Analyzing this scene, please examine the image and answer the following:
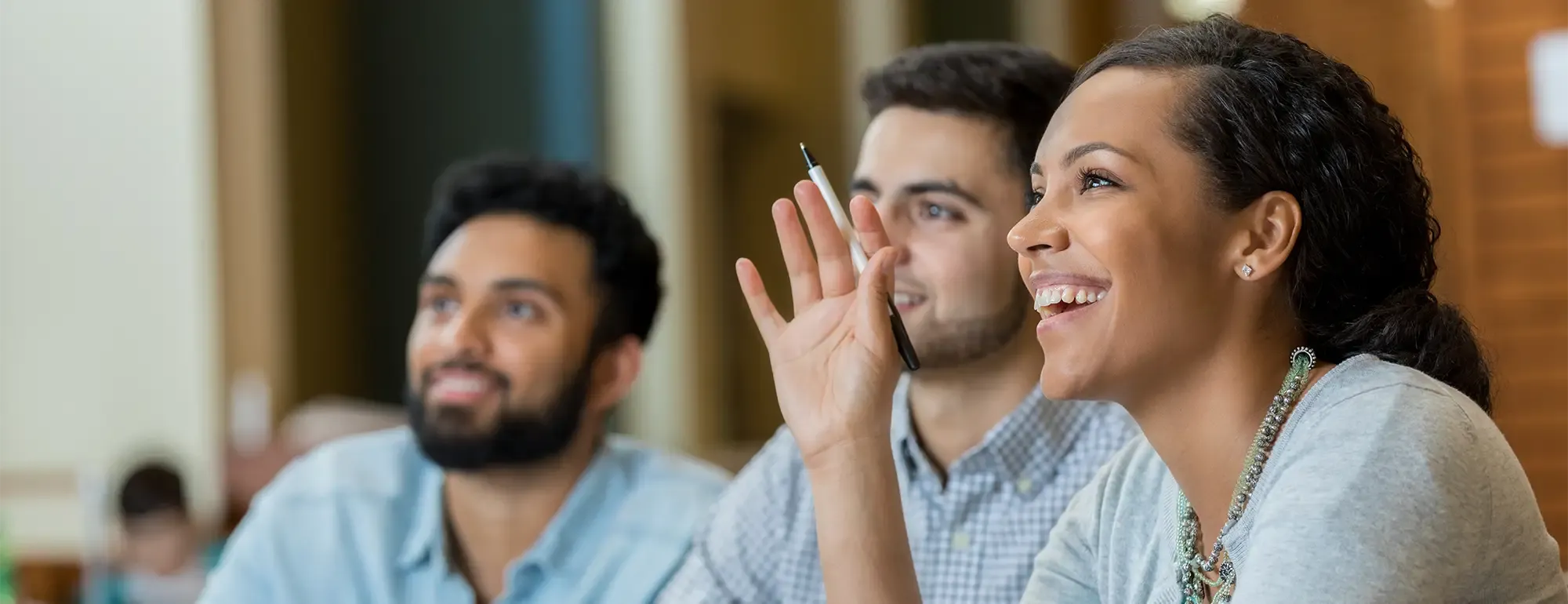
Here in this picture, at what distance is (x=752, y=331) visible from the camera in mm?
5809

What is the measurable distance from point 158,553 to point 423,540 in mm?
1757

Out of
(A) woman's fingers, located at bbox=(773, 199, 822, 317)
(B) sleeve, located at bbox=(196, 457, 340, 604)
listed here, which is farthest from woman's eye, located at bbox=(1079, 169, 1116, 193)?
(B) sleeve, located at bbox=(196, 457, 340, 604)

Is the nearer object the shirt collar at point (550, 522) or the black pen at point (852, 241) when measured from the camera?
the black pen at point (852, 241)

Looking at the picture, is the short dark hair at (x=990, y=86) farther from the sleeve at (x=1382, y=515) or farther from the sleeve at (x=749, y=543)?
the sleeve at (x=1382, y=515)

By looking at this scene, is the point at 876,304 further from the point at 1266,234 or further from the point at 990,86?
the point at 990,86

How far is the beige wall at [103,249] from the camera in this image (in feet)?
13.6

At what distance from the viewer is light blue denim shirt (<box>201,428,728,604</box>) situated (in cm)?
214

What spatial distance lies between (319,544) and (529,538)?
11.5 inches

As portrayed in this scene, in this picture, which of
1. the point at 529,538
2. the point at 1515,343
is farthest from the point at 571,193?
the point at 1515,343

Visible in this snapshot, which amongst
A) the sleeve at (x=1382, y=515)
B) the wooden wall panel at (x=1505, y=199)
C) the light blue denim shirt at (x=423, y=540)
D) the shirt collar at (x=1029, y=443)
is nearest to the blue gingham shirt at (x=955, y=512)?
the shirt collar at (x=1029, y=443)

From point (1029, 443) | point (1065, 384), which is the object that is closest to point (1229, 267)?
point (1065, 384)

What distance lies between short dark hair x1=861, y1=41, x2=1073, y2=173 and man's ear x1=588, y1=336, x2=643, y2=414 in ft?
1.97

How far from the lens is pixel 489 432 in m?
2.19

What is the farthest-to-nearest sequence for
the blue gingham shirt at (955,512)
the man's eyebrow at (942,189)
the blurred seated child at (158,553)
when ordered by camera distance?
the blurred seated child at (158,553), the man's eyebrow at (942,189), the blue gingham shirt at (955,512)
